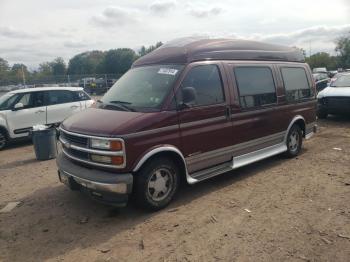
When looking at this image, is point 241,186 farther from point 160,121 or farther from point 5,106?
point 5,106

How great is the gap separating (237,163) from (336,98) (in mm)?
7450

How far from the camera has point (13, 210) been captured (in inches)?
214

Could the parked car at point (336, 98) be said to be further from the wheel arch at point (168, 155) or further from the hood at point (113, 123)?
the hood at point (113, 123)

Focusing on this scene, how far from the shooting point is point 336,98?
39.3 feet

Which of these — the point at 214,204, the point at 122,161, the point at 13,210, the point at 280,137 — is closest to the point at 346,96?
the point at 280,137

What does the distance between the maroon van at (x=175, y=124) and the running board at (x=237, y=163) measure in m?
0.02

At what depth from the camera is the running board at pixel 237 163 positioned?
17.9ft

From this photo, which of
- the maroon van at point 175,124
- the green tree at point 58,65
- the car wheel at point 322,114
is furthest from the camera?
the green tree at point 58,65

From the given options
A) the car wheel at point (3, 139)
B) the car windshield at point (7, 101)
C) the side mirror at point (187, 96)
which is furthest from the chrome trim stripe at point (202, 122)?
the car windshield at point (7, 101)

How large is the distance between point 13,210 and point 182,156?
2.72 meters

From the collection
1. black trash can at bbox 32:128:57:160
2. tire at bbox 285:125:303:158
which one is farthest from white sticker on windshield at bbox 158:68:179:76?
black trash can at bbox 32:128:57:160

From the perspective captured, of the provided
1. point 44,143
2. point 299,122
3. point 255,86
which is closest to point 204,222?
point 255,86

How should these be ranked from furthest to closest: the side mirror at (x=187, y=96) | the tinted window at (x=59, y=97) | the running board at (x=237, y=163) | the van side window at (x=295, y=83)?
the tinted window at (x=59, y=97) → the van side window at (x=295, y=83) → the running board at (x=237, y=163) → the side mirror at (x=187, y=96)

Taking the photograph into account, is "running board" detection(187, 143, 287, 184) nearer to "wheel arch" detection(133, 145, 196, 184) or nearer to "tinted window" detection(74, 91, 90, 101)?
"wheel arch" detection(133, 145, 196, 184)
